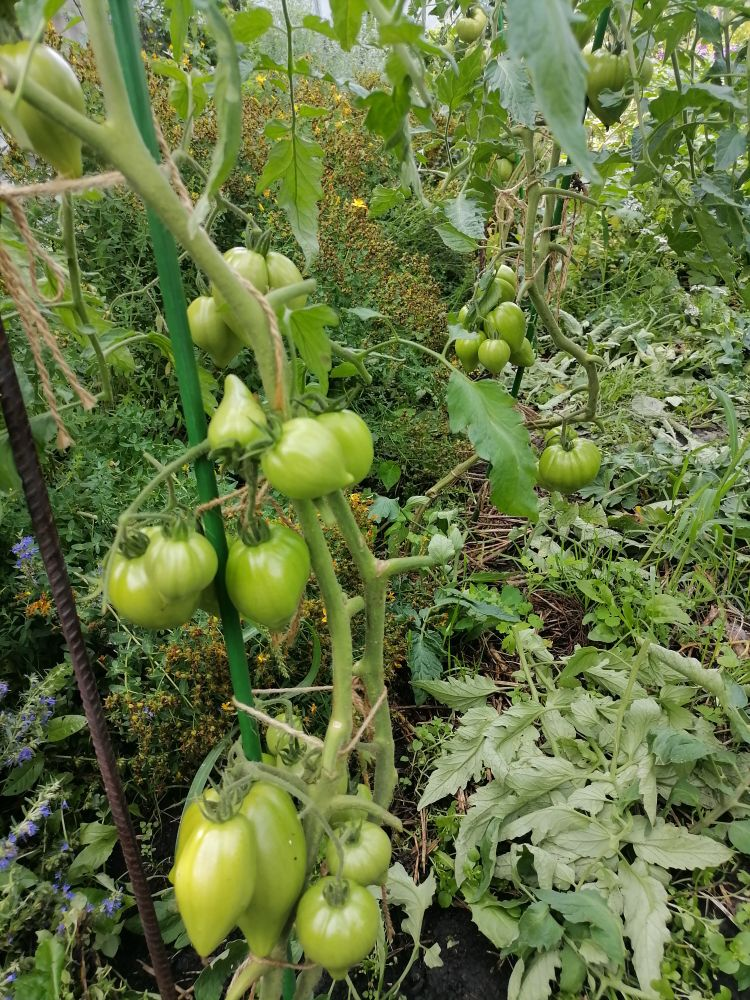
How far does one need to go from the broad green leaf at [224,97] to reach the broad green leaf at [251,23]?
322 millimetres

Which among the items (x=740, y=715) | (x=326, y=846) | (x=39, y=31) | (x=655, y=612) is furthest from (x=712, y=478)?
(x=39, y=31)

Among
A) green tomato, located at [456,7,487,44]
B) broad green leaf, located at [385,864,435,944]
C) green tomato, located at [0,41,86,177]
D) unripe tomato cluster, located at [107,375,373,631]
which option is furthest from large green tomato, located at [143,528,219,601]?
green tomato, located at [456,7,487,44]

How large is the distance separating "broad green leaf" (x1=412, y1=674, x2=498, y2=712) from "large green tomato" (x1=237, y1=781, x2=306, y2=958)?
71cm

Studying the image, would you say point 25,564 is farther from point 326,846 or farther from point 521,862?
point 521,862

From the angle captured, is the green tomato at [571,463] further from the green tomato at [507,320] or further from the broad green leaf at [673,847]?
the broad green leaf at [673,847]

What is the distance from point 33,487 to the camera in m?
0.57

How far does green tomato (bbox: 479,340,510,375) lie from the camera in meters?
1.21

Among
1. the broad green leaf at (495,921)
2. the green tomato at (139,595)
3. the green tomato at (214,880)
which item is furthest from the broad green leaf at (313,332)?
the broad green leaf at (495,921)

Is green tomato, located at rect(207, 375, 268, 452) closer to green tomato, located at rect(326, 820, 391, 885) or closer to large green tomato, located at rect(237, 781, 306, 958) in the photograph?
large green tomato, located at rect(237, 781, 306, 958)

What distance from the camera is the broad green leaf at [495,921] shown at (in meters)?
1.04

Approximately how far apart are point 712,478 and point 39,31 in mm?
1769

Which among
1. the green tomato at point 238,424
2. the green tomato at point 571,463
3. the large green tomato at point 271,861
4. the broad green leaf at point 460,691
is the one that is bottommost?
the broad green leaf at point 460,691

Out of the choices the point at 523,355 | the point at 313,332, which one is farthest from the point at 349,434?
the point at 523,355

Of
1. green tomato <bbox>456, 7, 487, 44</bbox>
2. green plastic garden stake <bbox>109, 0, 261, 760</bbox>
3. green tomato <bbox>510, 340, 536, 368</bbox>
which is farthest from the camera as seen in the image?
green tomato <bbox>456, 7, 487, 44</bbox>
